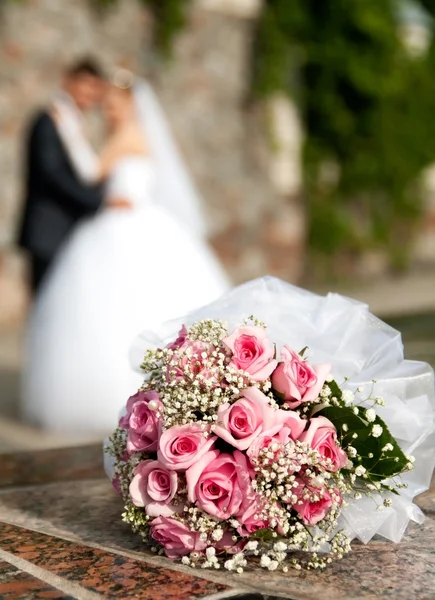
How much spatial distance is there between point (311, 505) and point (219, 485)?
22 cm

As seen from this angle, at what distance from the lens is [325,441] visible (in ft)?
6.57

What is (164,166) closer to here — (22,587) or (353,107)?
(22,587)

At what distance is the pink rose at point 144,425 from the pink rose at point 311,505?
0.36 metres

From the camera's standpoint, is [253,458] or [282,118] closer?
[253,458]

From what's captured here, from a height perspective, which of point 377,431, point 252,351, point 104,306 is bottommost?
point 377,431

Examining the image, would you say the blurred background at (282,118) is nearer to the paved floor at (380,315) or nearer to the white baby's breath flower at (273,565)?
the paved floor at (380,315)

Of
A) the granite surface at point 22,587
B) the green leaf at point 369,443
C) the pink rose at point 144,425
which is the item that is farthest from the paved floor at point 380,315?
the granite surface at point 22,587

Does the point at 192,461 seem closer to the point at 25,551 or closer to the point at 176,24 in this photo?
the point at 25,551

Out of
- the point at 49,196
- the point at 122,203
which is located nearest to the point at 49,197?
the point at 49,196

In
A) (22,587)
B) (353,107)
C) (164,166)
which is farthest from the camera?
(353,107)

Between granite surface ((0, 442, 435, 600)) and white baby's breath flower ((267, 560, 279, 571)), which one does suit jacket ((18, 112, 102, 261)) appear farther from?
white baby's breath flower ((267, 560, 279, 571))

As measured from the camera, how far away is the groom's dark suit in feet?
16.5

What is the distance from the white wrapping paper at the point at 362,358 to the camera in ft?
7.04

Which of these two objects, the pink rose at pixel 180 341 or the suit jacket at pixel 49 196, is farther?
the suit jacket at pixel 49 196
